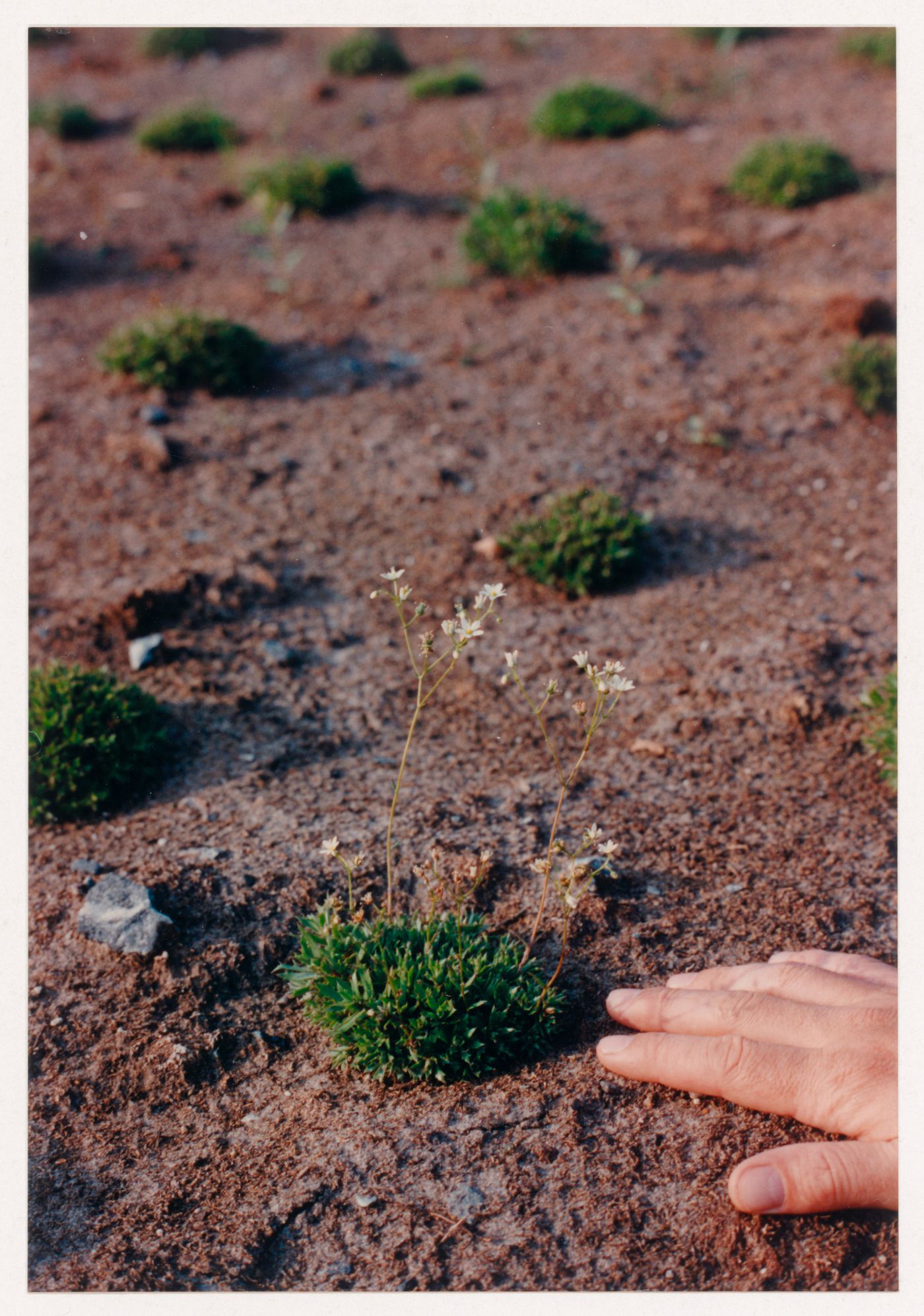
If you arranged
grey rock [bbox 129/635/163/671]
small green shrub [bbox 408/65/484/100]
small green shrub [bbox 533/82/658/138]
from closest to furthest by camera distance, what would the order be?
grey rock [bbox 129/635/163/671]
small green shrub [bbox 533/82/658/138]
small green shrub [bbox 408/65/484/100]

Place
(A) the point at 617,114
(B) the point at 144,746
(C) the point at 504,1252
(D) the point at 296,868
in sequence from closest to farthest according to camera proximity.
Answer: (C) the point at 504,1252 < (D) the point at 296,868 < (B) the point at 144,746 < (A) the point at 617,114

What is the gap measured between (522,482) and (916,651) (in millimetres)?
2897

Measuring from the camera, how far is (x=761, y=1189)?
7.87 feet

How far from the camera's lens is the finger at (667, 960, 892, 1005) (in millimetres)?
2703

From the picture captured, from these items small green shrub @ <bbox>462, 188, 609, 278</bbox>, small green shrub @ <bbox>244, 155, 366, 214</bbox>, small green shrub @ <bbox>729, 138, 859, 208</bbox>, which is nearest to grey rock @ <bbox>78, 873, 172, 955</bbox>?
small green shrub @ <bbox>462, 188, 609, 278</bbox>

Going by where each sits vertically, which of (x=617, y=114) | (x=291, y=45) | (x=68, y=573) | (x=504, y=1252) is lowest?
(x=504, y=1252)

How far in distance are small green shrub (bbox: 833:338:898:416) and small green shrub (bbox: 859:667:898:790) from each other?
8.49ft

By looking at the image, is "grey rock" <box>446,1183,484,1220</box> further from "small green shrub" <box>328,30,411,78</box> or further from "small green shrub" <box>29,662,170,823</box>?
"small green shrub" <box>328,30,411,78</box>

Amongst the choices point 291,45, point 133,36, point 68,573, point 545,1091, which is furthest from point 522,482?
point 133,36

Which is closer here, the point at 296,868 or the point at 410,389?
the point at 296,868

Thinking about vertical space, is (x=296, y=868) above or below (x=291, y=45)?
below

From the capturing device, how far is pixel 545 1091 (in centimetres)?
282

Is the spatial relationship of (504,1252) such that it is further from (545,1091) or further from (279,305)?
(279,305)

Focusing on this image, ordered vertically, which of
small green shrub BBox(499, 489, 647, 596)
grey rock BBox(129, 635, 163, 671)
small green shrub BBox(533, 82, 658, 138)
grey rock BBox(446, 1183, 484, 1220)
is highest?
small green shrub BBox(533, 82, 658, 138)
